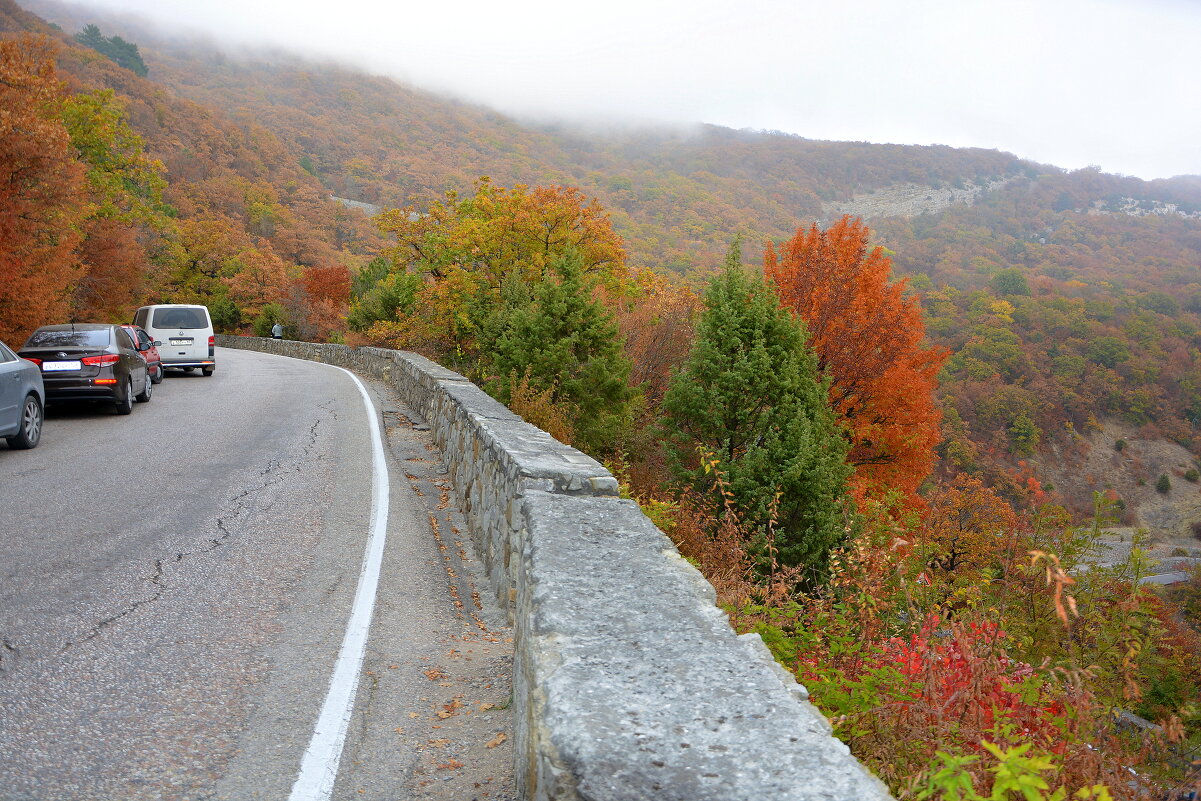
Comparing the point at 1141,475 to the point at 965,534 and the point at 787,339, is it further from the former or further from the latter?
the point at 787,339

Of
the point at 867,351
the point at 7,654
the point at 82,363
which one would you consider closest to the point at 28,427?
the point at 82,363

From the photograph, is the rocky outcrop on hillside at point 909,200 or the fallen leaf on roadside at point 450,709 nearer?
the fallen leaf on roadside at point 450,709

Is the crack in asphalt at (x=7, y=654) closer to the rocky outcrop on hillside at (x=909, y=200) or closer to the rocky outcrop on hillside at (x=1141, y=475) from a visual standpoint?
the rocky outcrop on hillside at (x=1141, y=475)

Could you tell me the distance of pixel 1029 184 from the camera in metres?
165

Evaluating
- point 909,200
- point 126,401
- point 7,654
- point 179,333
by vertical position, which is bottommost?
point 126,401

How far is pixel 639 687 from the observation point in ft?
7.77

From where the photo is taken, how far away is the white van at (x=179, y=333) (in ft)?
64.0

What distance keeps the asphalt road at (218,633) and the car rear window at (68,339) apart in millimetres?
3763

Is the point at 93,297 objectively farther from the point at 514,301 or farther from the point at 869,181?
the point at 869,181

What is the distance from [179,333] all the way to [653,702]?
823 inches

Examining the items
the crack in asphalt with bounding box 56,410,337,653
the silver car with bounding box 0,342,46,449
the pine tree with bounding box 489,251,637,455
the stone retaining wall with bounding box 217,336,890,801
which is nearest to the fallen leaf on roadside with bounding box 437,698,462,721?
the stone retaining wall with bounding box 217,336,890,801

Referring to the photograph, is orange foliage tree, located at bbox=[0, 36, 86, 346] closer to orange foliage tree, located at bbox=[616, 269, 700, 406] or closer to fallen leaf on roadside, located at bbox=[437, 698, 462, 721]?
orange foliage tree, located at bbox=[616, 269, 700, 406]

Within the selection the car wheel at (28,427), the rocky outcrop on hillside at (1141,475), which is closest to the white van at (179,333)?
the car wheel at (28,427)

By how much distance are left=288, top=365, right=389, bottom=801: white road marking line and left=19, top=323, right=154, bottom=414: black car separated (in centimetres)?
772
